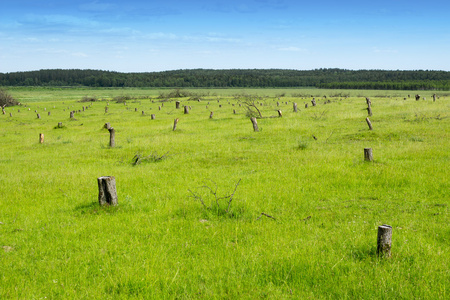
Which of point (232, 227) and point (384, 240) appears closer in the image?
point (384, 240)

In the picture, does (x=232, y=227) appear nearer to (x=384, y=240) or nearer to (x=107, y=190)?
(x=384, y=240)

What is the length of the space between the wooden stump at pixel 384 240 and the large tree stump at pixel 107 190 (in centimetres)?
574

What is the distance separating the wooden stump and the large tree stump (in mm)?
5736

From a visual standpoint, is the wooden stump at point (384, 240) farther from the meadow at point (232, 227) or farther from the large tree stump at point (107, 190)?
the large tree stump at point (107, 190)

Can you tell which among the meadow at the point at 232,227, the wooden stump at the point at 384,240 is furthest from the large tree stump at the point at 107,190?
the wooden stump at the point at 384,240

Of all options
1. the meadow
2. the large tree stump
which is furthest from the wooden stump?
the large tree stump

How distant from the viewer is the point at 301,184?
9.90 meters

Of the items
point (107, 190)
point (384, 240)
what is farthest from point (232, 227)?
point (107, 190)

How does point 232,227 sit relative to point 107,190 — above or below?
below

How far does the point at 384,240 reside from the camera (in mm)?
5215

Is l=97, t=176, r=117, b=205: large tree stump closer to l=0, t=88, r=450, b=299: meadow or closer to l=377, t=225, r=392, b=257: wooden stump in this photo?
l=0, t=88, r=450, b=299: meadow

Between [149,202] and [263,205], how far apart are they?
2.86m

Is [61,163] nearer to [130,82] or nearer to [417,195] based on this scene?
[417,195]

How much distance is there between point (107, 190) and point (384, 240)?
5.96 metres
